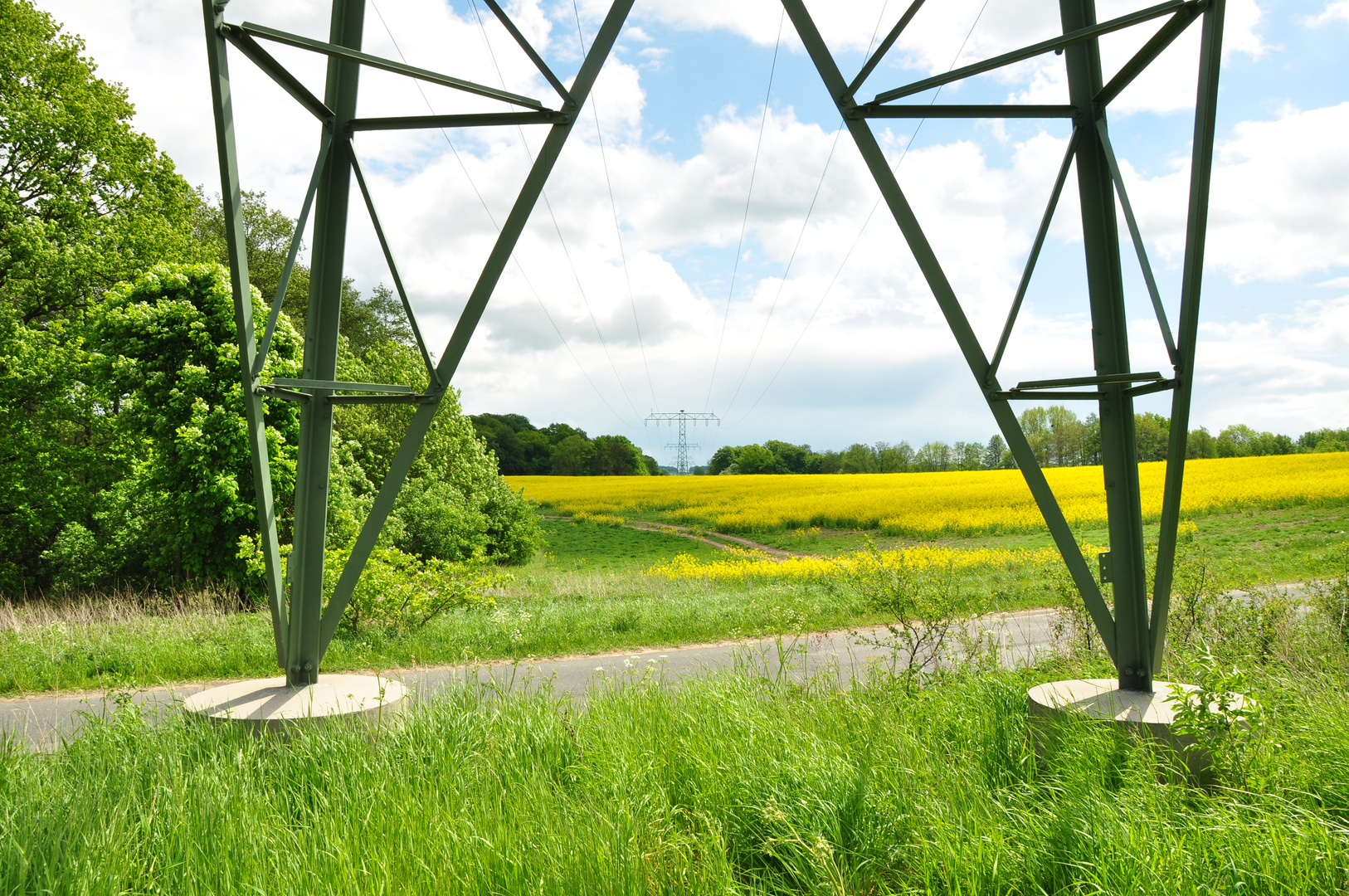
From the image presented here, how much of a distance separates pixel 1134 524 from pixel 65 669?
10749mm

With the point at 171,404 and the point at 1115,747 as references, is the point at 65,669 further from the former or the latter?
the point at 1115,747

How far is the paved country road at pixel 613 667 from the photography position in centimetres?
619

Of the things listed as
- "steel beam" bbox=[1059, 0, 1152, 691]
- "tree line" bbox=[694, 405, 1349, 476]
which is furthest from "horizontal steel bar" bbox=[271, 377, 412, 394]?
"tree line" bbox=[694, 405, 1349, 476]

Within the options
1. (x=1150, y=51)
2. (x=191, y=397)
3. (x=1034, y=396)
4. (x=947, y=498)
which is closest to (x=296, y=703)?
(x=1034, y=396)

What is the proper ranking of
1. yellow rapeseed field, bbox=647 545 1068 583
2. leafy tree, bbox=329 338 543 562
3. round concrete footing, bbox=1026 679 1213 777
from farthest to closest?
leafy tree, bbox=329 338 543 562
yellow rapeseed field, bbox=647 545 1068 583
round concrete footing, bbox=1026 679 1213 777

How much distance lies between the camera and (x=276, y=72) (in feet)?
14.1

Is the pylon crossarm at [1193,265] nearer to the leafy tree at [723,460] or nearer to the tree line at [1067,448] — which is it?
the tree line at [1067,448]

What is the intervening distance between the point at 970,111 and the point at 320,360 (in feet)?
14.3

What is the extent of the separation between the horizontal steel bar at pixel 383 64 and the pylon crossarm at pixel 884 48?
1.97 metres

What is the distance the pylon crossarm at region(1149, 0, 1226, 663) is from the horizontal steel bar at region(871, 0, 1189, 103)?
26cm

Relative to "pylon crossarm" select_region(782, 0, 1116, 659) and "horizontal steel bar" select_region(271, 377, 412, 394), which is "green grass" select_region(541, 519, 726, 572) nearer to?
"horizontal steel bar" select_region(271, 377, 412, 394)

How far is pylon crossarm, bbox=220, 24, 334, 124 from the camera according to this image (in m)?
4.08

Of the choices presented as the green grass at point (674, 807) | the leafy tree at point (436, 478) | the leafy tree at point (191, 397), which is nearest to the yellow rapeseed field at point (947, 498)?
the leafy tree at point (436, 478)

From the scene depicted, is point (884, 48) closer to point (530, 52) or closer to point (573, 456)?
point (530, 52)
